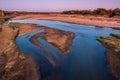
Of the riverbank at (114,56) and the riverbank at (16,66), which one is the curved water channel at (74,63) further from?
the riverbank at (16,66)

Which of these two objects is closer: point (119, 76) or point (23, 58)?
point (119, 76)

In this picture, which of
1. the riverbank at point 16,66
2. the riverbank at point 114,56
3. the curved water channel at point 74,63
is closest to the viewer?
the riverbank at point 16,66

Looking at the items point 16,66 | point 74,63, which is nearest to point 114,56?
point 74,63

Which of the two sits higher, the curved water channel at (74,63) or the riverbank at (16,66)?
the riverbank at (16,66)

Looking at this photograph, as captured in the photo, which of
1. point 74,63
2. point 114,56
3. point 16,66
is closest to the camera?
point 16,66

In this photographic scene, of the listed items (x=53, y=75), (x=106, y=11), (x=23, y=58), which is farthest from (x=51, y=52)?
(x=106, y=11)

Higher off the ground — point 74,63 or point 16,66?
point 16,66

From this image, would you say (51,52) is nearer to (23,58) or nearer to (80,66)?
(23,58)

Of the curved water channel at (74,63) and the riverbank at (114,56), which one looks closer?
the curved water channel at (74,63)

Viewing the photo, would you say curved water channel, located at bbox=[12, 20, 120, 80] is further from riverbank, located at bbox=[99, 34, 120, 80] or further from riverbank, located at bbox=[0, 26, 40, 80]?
riverbank, located at bbox=[0, 26, 40, 80]

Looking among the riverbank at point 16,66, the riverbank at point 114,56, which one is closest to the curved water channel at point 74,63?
the riverbank at point 114,56

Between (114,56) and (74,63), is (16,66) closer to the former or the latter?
(74,63)
